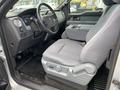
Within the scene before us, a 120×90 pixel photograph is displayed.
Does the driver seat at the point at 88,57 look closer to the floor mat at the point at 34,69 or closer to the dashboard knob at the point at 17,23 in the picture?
the floor mat at the point at 34,69

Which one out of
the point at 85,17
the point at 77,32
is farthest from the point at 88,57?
the point at 85,17

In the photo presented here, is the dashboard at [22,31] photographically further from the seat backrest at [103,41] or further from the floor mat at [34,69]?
the seat backrest at [103,41]

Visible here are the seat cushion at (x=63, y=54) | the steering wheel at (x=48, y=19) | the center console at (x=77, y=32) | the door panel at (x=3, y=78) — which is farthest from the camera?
the center console at (x=77, y=32)

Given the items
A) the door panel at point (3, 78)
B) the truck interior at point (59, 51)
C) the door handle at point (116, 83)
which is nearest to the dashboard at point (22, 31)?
the truck interior at point (59, 51)

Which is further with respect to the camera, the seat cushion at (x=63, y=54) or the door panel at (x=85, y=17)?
the door panel at (x=85, y=17)

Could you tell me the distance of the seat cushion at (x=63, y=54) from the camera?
1.43 m

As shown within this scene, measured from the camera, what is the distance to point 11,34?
1592mm

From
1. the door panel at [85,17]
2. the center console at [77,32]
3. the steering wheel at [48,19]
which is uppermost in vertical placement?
the steering wheel at [48,19]

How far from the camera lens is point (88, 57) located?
1298 mm

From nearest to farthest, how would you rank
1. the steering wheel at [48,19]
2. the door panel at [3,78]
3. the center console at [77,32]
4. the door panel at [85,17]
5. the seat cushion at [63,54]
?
1. the seat cushion at [63,54]
2. the door panel at [3,78]
3. the steering wheel at [48,19]
4. the center console at [77,32]
5. the door panel at [85,17]

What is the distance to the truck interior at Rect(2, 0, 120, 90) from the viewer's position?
50.2 inches

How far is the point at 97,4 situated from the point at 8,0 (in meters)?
1.62

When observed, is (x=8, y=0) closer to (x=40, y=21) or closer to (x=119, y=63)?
(x=40, y=21)

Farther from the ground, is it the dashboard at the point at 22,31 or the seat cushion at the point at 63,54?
the dashboard at the point at 22,31
